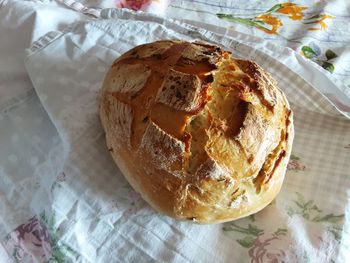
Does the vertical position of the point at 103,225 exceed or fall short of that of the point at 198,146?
it falls short

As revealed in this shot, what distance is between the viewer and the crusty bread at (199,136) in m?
0.53

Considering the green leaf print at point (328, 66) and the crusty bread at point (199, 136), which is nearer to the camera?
the crusty bread at point (199, 136)

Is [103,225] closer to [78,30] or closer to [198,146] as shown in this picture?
[198,146]

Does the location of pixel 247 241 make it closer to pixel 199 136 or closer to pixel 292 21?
pixel 199 136

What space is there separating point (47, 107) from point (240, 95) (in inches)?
11.2

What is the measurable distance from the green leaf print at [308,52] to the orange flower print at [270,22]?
71mm

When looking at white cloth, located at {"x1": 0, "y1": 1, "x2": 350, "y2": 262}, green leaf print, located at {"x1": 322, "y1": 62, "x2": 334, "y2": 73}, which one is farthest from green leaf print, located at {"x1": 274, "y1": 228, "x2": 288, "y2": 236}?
green leaf print, located at {"x1": 322, "y1": 62, "x2": 334, "y2": 73}

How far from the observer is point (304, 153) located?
67 centimetres

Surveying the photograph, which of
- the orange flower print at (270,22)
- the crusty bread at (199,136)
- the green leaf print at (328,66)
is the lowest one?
the green leaf print at (328,66)

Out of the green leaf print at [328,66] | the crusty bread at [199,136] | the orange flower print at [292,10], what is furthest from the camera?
the orange flower print at [292,10]

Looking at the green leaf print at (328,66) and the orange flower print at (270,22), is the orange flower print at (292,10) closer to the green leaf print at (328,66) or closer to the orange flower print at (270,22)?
the orange flower print at (270,22)

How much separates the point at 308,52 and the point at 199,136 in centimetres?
42

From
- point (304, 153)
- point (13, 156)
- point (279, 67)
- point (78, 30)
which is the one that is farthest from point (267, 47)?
point (13, 156)

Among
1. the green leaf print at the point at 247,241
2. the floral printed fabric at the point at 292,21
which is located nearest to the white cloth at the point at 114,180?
the green leaf print at the point at 247,241
